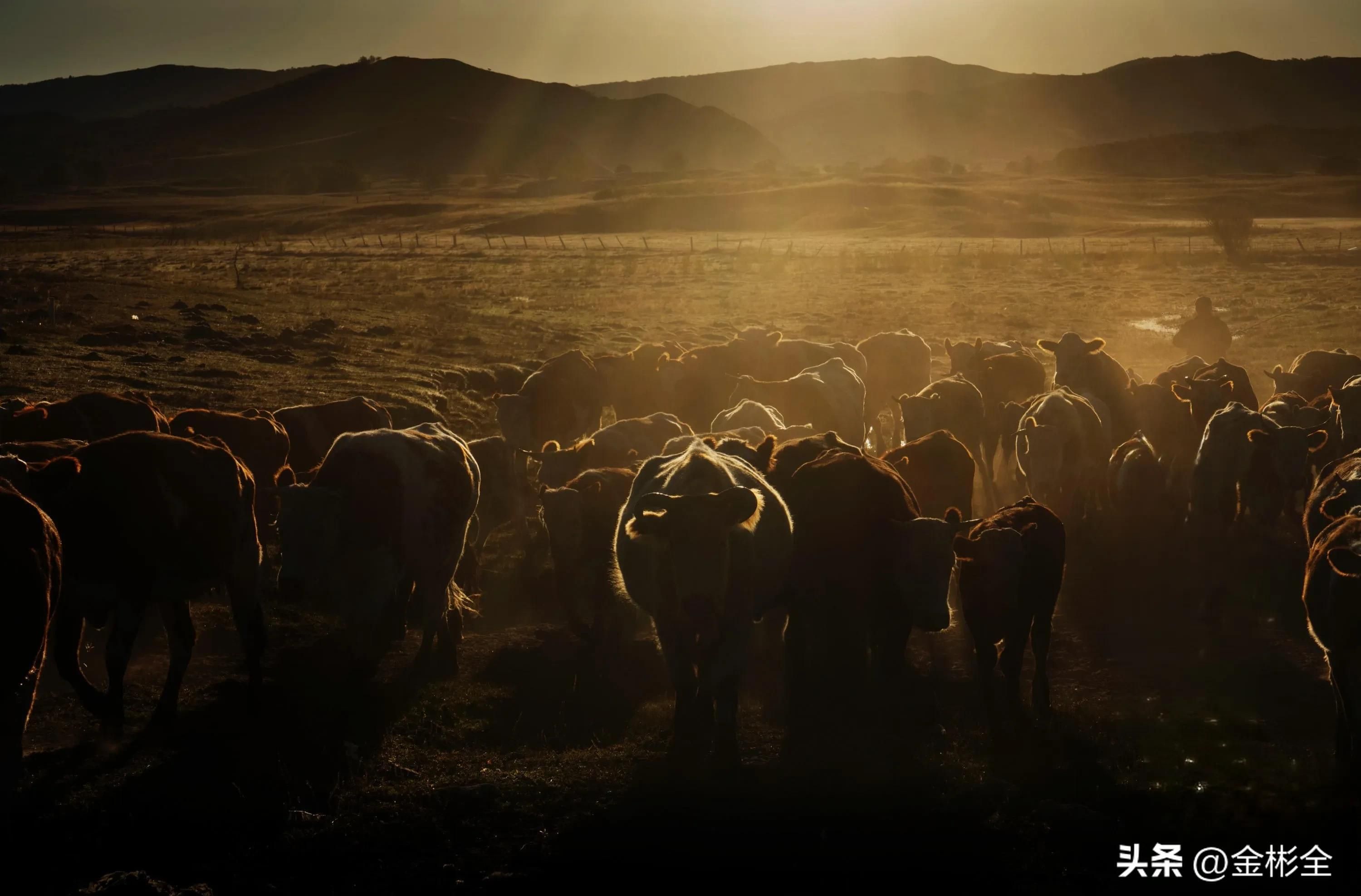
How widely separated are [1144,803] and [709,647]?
2.95 m

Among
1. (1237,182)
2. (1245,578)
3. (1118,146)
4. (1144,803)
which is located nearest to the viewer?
(1144,803)

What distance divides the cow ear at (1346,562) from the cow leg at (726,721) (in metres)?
4.06

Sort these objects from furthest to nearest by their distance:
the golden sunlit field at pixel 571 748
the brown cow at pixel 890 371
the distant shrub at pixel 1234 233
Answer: the distant shrub at pixel 1234 233
the brown cow at pixel 890 371
the golden sunlit field at pixel 571 748

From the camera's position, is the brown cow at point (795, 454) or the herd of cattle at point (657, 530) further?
the brown cow at point (795, 454)

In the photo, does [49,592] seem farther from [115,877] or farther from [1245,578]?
[1245,578]

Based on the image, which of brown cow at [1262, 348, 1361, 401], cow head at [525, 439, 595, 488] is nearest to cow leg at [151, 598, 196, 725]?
cow head at [525, 439, 595, 488]

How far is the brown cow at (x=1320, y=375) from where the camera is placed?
1827 centimetres

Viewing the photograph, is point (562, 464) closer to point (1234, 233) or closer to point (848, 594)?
point (848, 594)

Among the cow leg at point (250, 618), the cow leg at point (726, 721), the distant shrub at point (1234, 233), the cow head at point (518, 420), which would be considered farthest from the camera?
the distant shrub at point (1234, 233)

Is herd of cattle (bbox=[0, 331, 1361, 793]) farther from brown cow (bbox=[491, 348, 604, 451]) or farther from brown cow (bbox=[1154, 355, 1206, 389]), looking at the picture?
brown cow (bbox=[1154, 355, 1206, 389])

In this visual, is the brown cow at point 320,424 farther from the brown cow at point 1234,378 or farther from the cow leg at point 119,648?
the brown cow at point 1234,378

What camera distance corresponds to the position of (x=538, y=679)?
33.1 ft

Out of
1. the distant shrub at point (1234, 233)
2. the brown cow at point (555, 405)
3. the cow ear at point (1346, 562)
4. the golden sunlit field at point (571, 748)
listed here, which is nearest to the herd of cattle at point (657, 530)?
the cow ear at point (1346, 562)

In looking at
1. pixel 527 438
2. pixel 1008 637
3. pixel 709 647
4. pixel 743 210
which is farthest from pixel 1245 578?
pixel 743 210
